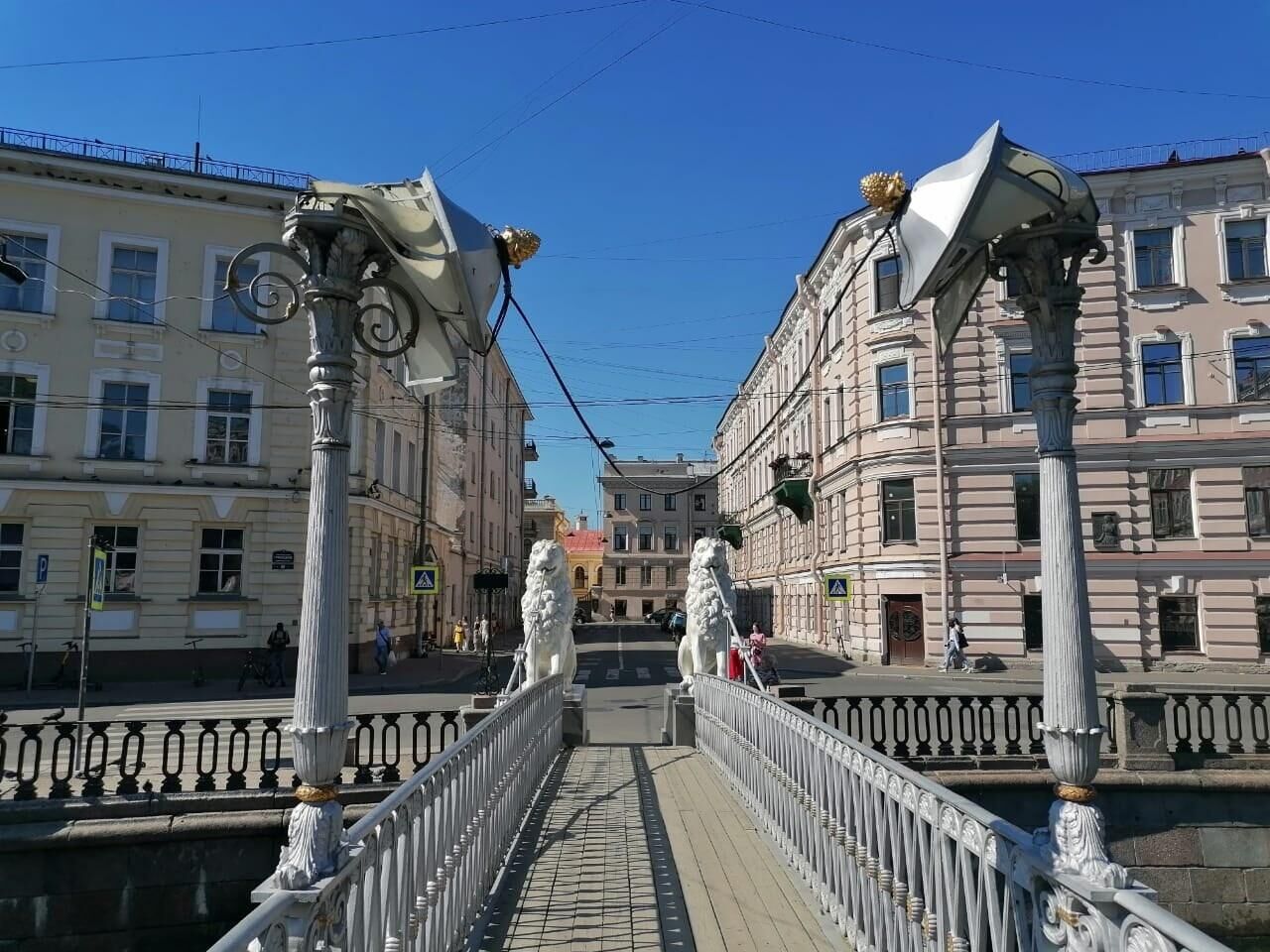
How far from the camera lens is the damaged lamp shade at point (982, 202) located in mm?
3506

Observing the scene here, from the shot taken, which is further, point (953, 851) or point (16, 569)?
point (16, 569)

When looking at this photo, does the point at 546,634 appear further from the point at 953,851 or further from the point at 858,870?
the point at 953,851

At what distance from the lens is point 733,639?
489 inches

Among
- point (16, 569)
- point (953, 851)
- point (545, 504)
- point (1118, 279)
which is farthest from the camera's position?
point (545, 504)

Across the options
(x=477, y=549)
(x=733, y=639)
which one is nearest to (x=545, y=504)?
(x=477, y=549)

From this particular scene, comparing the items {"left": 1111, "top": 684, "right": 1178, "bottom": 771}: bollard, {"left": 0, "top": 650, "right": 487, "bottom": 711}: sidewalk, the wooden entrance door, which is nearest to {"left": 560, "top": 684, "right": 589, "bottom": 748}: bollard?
{"left": 1111, "top": 684, "right": 1178, "bottom": 771}: bollard

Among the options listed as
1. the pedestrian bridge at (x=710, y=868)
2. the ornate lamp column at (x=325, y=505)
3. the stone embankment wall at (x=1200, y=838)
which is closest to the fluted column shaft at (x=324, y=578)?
the ornate lamp column at (x=325, y=505)

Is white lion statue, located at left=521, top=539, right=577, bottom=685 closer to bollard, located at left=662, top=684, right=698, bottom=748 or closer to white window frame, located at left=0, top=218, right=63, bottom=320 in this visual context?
bollard, located at left=662, top=684, right=698, bottom=748

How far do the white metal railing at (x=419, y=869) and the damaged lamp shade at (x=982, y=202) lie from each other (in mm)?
3379

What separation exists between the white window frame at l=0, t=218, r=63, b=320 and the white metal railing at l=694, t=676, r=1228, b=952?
21528 millimetres

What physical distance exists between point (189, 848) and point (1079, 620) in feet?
26.6

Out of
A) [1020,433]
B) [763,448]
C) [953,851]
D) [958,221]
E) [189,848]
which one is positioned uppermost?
[763,448]

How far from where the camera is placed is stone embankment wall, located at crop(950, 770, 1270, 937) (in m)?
9.07

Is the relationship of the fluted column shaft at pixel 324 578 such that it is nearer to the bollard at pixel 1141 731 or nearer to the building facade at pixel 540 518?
the bollard at pixel 1141 731
